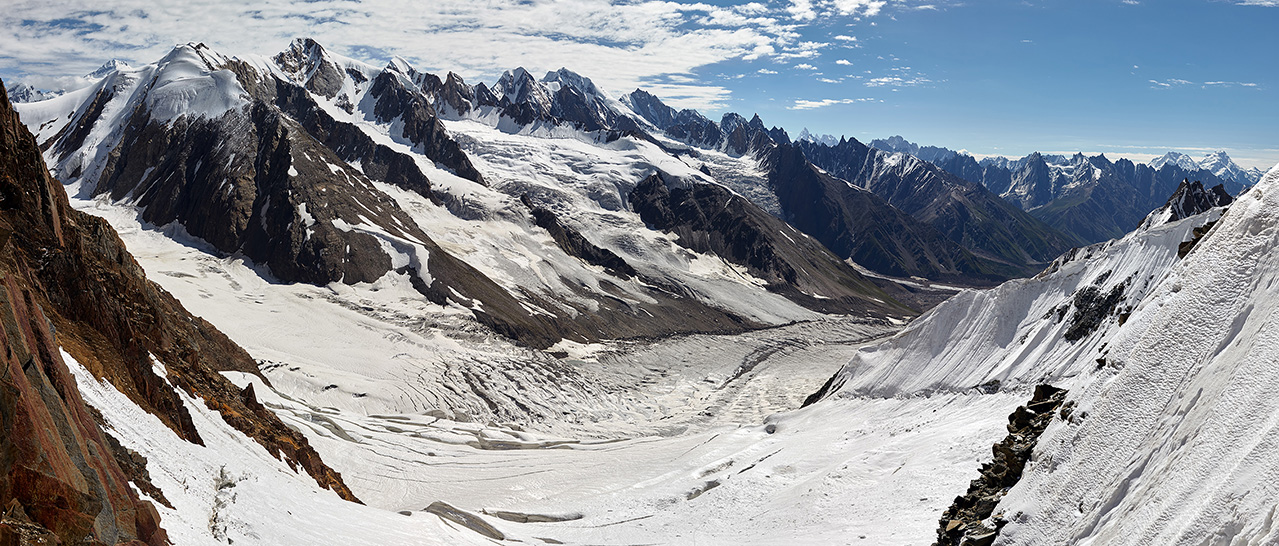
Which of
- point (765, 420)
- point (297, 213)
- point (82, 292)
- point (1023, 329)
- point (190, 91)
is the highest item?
point (190, 91)

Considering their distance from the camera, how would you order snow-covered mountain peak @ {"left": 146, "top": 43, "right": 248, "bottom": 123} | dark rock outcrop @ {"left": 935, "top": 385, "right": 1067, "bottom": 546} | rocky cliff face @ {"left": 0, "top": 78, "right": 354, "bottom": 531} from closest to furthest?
dark rock outcrop @ {"left": 935, "top": 385, "right": 1067, "bottom": 546}, rocky cliff face @ {"left": 0, "top": 78, "right": 354, "bottom": 531}, snow-covered mountain peak @ {"left": 146, "top": 43, "right": 248, "bottom": 123}

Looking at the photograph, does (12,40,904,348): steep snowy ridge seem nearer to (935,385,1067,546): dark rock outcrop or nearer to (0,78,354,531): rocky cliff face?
(0,78,354,531): rocky cliff face

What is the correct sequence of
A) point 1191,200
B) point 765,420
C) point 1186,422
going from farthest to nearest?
point 1191,200 → point 765,420 → point 1186,422

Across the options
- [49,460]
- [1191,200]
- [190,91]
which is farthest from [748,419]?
[190,91]

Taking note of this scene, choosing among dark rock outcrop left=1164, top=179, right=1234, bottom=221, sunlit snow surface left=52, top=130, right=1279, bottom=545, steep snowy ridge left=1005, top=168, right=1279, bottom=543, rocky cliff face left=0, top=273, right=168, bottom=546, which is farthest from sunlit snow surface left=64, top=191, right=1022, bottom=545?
dark rock outcrop left=1164, top=179, right=1234, bottom=221

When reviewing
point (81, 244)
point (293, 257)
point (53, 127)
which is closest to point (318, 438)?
point (81, 244)

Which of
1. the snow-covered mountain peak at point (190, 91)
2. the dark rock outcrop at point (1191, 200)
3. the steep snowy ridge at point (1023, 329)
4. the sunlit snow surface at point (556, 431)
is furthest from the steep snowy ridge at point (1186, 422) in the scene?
the snow-covered mountain peak at point (190, 91)

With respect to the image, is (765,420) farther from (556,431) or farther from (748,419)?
(748,419)

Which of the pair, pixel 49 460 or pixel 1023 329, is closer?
pixel 49 460

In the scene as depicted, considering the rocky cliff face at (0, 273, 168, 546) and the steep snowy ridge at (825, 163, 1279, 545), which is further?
the steep snowy ridge at (825, 163, 1279, 545)
